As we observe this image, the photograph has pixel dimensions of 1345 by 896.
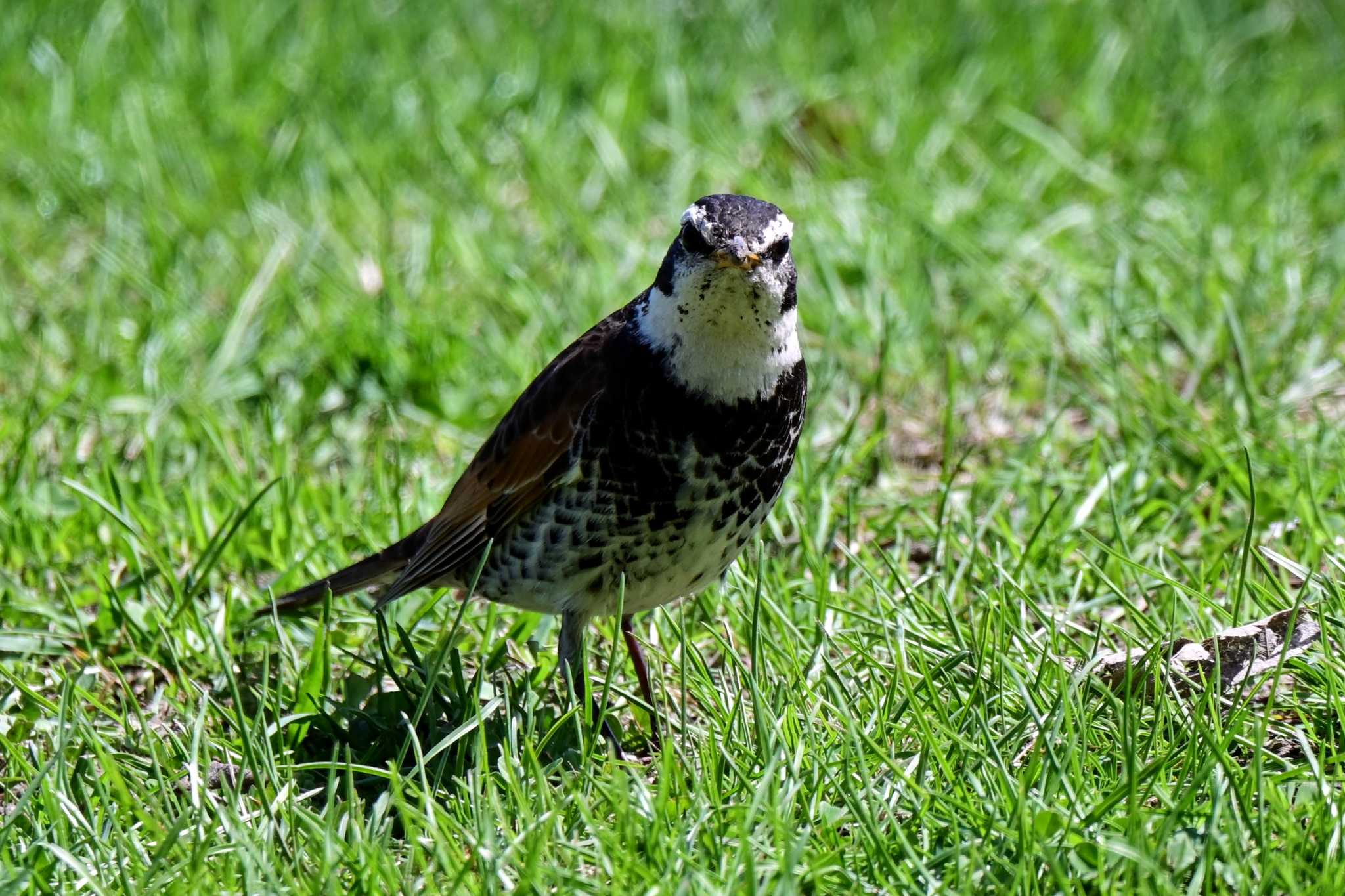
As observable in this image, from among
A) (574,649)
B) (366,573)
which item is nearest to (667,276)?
(574,649)

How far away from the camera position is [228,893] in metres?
3.13

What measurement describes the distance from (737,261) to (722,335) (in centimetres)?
22

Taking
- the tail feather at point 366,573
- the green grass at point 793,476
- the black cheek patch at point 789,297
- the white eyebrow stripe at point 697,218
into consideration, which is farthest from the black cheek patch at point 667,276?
the tail feather at point 366,573

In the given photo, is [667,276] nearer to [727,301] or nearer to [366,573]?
[727,301]

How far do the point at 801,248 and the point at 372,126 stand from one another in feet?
7.42

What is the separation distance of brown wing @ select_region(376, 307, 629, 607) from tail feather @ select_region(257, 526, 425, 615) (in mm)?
45

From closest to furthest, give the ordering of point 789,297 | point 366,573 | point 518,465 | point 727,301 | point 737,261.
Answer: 1. point 737,261
2. point 727,301
3. point 789,297
4. point 518,465
5. point 366,573

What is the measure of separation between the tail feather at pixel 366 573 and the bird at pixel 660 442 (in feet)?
0.80

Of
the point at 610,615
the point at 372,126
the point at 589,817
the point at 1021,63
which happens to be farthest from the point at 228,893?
the point at 1021,63

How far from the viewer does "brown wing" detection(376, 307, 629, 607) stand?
3869mm

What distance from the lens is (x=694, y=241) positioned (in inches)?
142

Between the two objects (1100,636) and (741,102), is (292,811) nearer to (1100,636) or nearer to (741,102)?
(1100,636)

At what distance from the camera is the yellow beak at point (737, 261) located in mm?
3529

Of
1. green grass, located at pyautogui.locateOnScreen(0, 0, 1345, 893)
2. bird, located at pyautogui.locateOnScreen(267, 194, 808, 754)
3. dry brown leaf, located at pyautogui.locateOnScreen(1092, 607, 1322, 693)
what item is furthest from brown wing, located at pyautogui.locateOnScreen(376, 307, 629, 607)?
dry brown leaf, located at pyautogui.locateOnScreen(1092, 607, 1322, 693)
